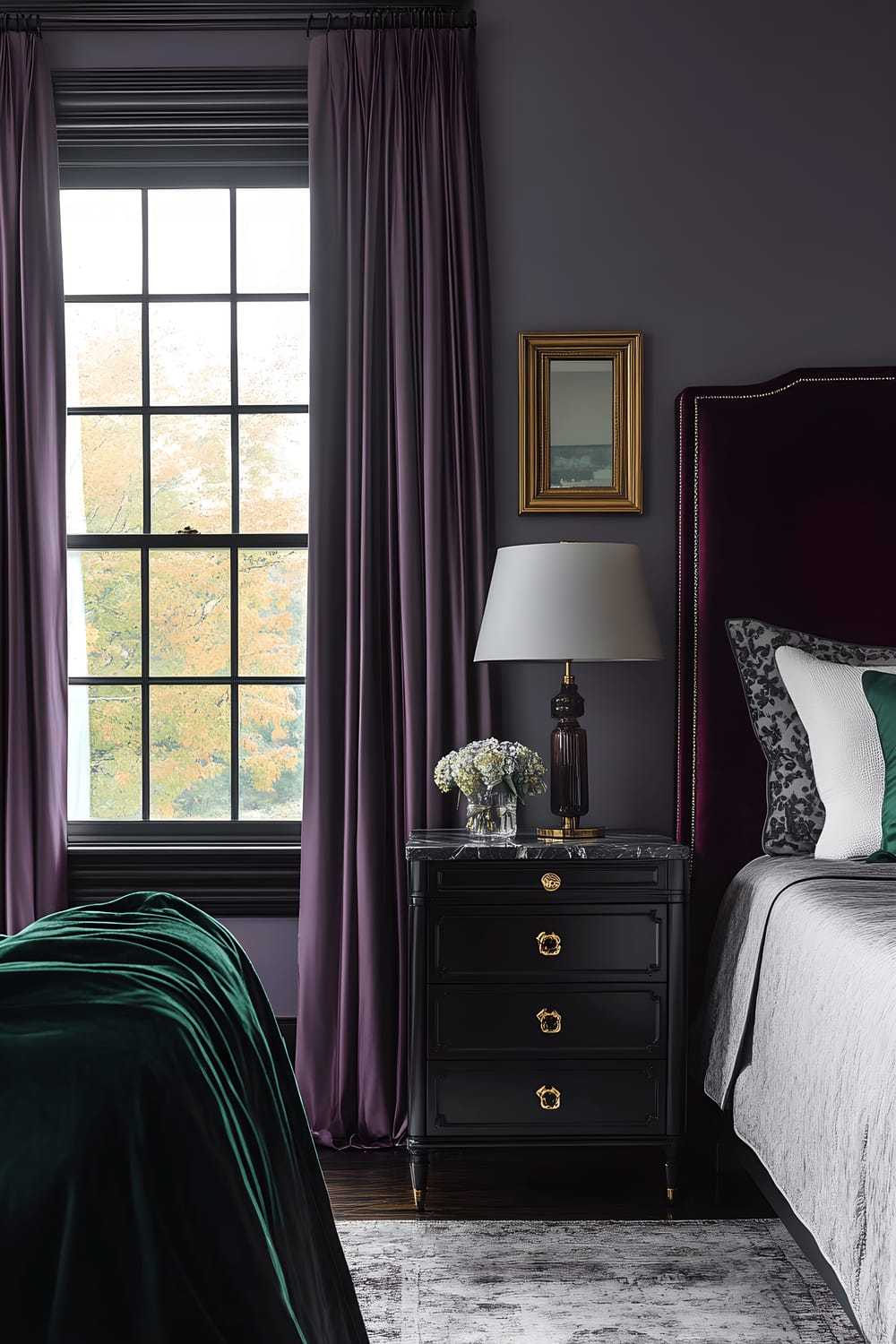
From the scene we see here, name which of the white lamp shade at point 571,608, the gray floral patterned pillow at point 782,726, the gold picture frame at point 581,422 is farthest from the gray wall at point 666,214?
the white lamp shade at point 571,608

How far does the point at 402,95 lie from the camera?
122 inches

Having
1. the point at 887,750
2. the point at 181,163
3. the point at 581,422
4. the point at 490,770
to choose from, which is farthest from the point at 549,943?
the point at 181,163

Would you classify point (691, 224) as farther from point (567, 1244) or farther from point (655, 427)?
point (567, 1244)

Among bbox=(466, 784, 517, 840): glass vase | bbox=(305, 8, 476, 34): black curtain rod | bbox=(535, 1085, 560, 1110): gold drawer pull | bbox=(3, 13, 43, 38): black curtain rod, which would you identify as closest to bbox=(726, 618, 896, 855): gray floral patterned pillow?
bbox=(466, 784, 517, 840): glass vase

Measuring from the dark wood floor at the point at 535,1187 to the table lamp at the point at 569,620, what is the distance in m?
0.88

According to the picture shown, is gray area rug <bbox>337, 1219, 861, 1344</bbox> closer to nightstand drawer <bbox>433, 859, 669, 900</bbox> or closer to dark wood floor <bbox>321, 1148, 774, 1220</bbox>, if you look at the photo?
dark wood floor <bbox>321, 1148, 774, 1220</bbox>

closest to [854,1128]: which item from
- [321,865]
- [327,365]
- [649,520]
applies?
[321,865]

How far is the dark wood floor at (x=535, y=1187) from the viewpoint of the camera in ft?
8.59

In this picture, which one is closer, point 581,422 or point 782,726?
point 782,726

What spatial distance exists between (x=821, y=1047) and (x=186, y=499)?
2.36 metres

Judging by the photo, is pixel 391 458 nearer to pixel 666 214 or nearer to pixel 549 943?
pixel 666 214

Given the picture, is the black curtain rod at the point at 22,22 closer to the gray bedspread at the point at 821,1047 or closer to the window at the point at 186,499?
the window at the point at 186,499

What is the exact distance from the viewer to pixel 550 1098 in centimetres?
261

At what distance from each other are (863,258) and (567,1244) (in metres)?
2.76
